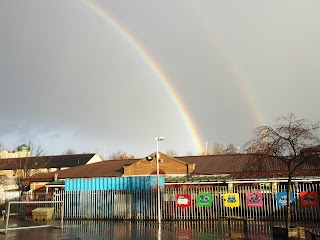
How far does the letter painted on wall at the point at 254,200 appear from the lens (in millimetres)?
26188

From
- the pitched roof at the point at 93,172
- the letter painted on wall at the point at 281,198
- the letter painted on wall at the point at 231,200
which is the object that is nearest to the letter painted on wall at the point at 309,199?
the letter painted on wall at the point at 281,198

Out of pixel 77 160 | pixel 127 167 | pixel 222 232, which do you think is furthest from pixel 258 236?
pixel 77 160

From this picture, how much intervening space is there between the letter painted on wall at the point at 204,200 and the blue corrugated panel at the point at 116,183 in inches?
131

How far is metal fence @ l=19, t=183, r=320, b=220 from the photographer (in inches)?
1023

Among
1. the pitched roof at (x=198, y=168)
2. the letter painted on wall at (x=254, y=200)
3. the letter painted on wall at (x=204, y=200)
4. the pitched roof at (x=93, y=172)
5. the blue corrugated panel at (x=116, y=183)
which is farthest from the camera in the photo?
the pitched roof at (x=93, y=172)

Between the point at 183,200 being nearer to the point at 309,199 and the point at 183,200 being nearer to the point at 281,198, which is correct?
the point at 281,198

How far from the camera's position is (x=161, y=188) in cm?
2862

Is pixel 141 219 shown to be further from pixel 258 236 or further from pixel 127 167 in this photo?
pixel 127 167

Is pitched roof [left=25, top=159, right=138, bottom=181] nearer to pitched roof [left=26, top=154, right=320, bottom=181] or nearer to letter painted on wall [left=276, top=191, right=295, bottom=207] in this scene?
pitched roof [left=26, top=154, right=320, bottom=181]

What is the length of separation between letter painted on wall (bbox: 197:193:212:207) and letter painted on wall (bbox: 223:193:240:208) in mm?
1116

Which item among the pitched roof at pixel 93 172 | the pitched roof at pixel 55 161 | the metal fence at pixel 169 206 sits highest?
the pitched roof at pixel 55 161

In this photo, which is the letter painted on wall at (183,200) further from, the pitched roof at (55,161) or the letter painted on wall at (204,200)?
the pitched roof at (55,161)

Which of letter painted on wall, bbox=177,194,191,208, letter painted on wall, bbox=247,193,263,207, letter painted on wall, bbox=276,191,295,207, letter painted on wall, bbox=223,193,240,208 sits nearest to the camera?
letter painted on wall, bbox=276,191,295,207

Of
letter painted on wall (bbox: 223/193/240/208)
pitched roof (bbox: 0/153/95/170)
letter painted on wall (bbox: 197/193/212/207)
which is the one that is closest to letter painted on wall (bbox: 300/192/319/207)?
letter painted on wall (bbox: 223/193/240/208)
